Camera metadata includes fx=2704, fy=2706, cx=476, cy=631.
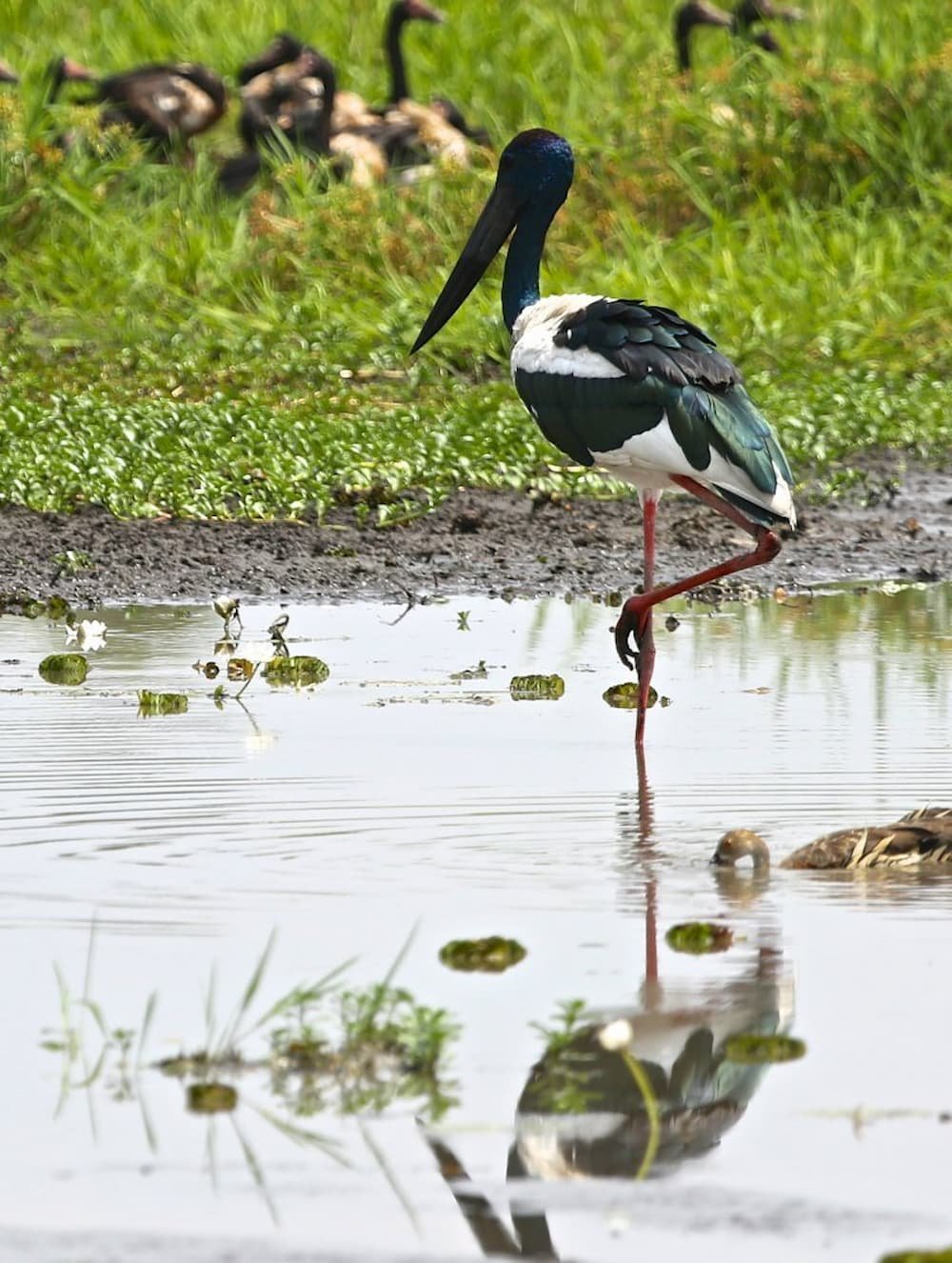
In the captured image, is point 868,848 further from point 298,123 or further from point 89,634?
point 298,123

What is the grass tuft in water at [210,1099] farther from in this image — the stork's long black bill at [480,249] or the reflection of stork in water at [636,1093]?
the stork's long black bill at [480,249]

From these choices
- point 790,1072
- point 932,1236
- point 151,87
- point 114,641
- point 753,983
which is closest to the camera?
point 932,1236

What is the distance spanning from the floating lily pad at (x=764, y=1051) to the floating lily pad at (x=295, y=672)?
332 centimetres

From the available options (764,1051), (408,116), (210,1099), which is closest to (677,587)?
(764,1051)

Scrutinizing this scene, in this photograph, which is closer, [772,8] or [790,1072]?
[790,1072]

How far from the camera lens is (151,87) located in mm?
14180

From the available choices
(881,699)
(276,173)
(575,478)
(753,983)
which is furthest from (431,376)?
(753,983)

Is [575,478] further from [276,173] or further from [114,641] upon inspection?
[276,173]

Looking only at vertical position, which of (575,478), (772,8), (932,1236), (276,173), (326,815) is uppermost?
(772,8)

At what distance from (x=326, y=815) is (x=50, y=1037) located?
1581mm

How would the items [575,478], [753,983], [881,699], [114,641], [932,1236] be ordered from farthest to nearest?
[575,478], [114,641], [881,699], [753,983], [932,1236]

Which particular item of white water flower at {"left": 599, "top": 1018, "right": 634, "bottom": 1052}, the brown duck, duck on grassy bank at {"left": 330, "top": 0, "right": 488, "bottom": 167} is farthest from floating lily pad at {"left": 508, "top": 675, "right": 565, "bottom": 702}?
the brown duck

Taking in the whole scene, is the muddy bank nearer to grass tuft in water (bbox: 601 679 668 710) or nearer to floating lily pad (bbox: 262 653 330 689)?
floating lily pad (bbox: 262 653 330 689)

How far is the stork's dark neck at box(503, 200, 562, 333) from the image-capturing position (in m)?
7.50
